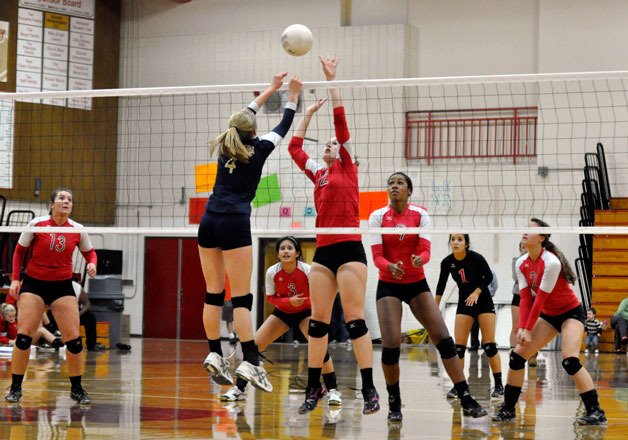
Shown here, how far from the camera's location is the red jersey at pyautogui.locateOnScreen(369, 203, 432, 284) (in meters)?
8.21

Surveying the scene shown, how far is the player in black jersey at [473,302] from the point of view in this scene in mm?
10336

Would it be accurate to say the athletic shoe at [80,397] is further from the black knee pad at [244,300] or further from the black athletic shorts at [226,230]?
the black athletic shorts at [226,230]

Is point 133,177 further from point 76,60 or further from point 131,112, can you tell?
point 76,60

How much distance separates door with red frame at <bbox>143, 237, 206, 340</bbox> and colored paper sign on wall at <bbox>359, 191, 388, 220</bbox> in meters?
4.77

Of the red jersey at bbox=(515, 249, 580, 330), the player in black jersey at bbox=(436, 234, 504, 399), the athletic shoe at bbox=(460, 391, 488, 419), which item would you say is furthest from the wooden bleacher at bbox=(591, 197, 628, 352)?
the athletic shoe at bbox=(460, 391, 488, 419)

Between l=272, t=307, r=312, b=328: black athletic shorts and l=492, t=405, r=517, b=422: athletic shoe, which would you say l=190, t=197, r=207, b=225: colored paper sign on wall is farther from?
l=492, t=405, r=517, b=422: athletic shoe

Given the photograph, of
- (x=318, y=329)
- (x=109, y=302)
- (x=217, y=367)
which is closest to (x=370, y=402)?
(x=318, y=329)

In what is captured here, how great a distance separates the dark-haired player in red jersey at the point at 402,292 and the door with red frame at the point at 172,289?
16169 millimetres

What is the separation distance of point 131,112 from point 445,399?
604 inches

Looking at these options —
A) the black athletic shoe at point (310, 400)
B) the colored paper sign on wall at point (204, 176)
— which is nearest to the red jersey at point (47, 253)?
the black athletic shoe at point (310, 400)

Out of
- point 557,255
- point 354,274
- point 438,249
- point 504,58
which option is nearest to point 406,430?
point 354,274

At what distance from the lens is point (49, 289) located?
9062 millimetres

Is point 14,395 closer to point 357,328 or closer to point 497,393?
point 357,328

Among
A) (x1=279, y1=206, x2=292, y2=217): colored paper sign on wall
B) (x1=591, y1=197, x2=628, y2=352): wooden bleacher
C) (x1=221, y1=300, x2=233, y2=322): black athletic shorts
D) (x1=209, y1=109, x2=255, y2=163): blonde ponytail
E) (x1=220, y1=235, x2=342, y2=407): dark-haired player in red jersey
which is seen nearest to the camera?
(x1=209, y1=109, x2=255, y2=163): blonde ponytail
